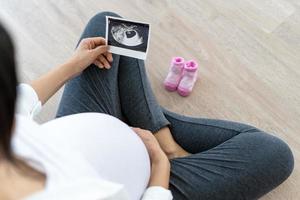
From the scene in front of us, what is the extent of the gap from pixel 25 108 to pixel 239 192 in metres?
0.57

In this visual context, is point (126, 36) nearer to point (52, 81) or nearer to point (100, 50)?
point (100, 50)

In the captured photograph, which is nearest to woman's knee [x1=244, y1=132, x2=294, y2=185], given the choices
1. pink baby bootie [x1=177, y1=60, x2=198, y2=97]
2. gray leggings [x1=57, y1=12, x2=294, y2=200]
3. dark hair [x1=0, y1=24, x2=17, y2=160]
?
gray leggings [x1=57, y1=12, x2=294, y2=200]

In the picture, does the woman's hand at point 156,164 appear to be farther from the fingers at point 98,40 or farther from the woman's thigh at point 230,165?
the fingers at point 98,40

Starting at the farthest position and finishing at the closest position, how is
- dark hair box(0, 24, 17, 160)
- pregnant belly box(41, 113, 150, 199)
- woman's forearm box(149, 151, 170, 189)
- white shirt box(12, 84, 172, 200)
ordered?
woman's forearm box(149, 151, 170, 189)
pregnant belly box(41, 113, 150, 199)
white shirt box(12, 84, 172, 200)
dark hair box(0, 24, 17, 160)

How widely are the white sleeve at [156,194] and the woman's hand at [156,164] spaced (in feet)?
0.09

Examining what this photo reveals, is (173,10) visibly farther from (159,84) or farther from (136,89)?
(136,89)

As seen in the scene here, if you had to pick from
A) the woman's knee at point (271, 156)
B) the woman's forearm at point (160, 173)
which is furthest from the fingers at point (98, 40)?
the woman's knee at point (271, 156)

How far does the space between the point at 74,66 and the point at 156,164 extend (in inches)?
13.1

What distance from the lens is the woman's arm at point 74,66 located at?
1.16 m

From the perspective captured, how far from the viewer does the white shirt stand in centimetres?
77

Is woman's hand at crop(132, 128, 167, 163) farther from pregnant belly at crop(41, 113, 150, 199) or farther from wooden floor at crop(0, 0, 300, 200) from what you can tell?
wooden floor at crop(0, 0, 300, 200)

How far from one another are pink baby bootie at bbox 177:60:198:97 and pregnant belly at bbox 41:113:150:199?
0.55m

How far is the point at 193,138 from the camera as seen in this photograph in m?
→ 1.32

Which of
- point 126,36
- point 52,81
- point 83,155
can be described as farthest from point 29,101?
point 126,36
